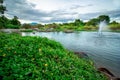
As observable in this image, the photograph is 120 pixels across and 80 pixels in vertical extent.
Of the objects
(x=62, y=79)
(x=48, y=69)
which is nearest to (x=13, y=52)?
(x=48, y=69)

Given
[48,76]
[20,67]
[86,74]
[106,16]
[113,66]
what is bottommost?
[113,66]

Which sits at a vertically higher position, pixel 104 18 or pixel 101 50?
pixel 104 18

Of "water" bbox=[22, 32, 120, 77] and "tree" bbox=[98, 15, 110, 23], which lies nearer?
"water" bbox=[22, 32, 120, 77]

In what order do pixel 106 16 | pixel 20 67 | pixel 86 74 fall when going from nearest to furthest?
pixel 20 67 → pixel 86 74 → pixel 106 16

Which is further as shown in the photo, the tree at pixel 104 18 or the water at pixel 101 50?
the tree at pixel 104 18

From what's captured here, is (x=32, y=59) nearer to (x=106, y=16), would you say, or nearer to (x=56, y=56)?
(x=56, y=56)

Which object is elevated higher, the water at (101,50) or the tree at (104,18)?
the tree at (104,18)

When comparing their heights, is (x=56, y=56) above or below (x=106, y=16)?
below

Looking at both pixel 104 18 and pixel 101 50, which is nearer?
pixel 101 50

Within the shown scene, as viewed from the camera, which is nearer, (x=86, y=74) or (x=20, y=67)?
(x=20, y=67)

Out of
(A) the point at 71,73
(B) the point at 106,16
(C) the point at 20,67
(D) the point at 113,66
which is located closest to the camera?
(C) the point at 20,67

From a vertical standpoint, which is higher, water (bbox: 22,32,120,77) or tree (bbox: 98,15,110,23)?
tree (bbox: 98,15,110,23)

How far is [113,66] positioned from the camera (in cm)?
1112

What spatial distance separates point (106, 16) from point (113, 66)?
11496 centimetres
